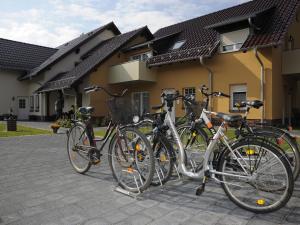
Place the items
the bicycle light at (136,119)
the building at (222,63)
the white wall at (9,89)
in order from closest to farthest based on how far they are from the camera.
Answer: the bicycle light at (136,119)
the building at (222,63)
the white wall at (9,89)

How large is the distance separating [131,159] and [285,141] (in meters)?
2.05

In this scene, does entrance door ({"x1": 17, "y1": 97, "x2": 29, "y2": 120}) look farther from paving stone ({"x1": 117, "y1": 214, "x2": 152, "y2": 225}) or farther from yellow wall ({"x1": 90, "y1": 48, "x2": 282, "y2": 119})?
paving stone ({"x1": 117, "y1": 214, "x2": 152, "y2": 225})

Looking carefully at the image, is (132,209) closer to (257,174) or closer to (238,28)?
(257,174)

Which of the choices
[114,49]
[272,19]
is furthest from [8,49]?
[272,19]

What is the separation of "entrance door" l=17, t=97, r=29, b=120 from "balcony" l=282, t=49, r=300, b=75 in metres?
21.1

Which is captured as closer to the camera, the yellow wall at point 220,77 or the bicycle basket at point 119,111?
the bicycle basket at point 119,111

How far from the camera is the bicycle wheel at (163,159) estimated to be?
3.60 meters

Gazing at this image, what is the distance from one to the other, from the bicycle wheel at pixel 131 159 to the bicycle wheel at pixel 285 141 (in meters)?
1.44

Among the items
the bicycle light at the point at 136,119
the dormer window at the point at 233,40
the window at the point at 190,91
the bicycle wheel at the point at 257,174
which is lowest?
the bicycle wheel at the point at 257,174

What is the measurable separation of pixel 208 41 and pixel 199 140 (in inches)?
512

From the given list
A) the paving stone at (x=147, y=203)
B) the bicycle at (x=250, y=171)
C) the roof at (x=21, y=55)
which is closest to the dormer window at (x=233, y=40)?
the bicycle at (x=250, y=171)

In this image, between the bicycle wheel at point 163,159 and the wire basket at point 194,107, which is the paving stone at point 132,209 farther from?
the wire basket at point 194,107

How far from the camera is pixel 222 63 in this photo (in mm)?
15016

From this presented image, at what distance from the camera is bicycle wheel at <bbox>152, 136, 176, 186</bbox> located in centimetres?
360
